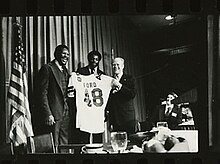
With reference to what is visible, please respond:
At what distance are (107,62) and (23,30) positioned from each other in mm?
566

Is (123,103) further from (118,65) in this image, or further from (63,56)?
(63,56)

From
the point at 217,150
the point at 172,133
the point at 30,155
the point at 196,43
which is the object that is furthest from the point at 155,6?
the point at 30,155

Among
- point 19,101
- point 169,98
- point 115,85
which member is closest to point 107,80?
point 115,85

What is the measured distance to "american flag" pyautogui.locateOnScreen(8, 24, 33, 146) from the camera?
9.74 feet

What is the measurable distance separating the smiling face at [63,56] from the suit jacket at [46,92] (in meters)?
0.05

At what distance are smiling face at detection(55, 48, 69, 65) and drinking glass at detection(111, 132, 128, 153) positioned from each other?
0.56 meters

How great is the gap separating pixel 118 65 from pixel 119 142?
1.56 feet

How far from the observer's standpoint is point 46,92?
2.99m

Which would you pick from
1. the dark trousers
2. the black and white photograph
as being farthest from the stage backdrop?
the dark trousers

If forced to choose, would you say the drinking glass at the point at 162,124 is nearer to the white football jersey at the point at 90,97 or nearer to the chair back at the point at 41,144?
the white football jersey at the point at 90,97

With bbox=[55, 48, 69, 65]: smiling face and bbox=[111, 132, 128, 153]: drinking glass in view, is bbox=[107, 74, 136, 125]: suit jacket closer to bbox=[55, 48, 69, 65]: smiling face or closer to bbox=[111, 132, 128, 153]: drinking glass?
bbox=[111, 132, 128, 153]: drinking glass

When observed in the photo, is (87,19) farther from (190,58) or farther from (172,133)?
(172,133)

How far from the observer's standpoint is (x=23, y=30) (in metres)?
2.98

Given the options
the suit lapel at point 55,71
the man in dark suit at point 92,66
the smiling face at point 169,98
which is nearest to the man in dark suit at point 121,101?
the man in dark suit at point 92,66
